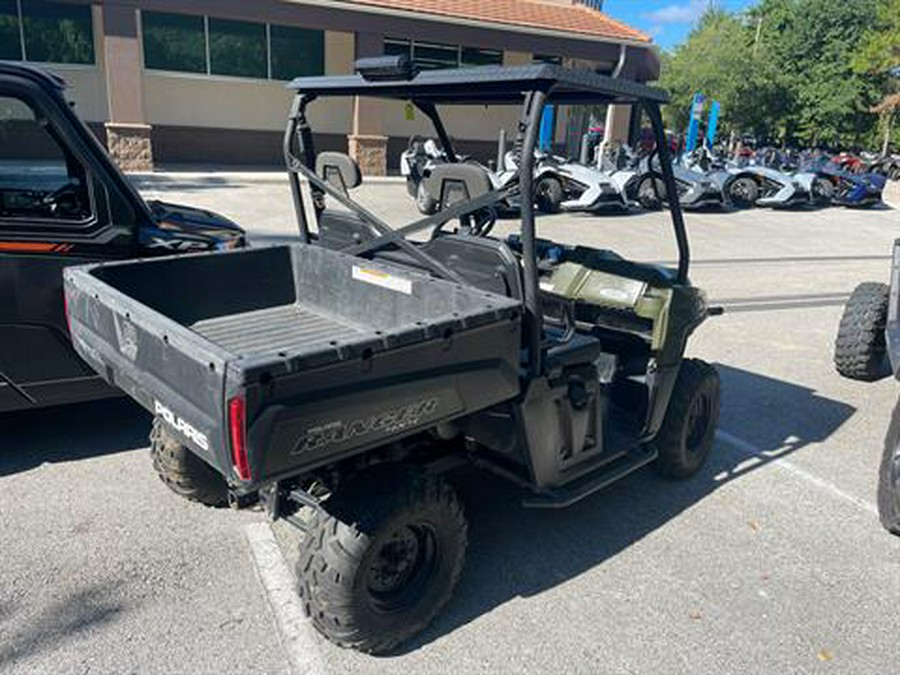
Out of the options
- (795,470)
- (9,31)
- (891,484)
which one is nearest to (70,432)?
(795,470)

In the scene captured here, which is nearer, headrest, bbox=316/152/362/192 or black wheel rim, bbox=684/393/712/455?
headrest, bbox=316/152/362/192

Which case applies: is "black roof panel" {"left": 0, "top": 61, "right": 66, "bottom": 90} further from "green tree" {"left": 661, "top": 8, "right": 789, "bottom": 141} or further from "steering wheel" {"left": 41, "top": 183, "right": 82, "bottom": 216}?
"green tree" {"left": 661, "top": 8, "right": 789, "bottom": 141}

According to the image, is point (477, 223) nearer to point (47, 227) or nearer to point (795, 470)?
point (47, 227)

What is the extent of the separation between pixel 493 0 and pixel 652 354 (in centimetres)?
1922

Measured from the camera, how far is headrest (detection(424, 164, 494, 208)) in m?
2.90

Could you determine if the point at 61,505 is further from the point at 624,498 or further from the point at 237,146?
the point at 237,146

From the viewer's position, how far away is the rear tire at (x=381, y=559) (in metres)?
2.56

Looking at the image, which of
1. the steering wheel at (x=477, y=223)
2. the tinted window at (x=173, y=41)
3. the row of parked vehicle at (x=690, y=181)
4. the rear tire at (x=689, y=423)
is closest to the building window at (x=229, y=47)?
the tinted window at (x=173, y=41)

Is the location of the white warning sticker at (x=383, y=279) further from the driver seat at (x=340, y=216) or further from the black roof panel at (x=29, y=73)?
the black roof panel at (x=29, y=73)

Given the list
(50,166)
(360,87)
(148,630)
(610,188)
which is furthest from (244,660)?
(610,188)

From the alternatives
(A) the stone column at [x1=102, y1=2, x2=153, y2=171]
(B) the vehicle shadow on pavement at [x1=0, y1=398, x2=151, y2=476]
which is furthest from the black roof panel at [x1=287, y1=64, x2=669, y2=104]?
(A) the stone column at [x1=102, y1=2, x2=153, y2=171]

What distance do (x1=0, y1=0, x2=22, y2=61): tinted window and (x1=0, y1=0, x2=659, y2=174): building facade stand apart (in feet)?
0.07

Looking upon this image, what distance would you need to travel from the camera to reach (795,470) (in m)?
4.46

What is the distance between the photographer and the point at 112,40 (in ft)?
50.3
